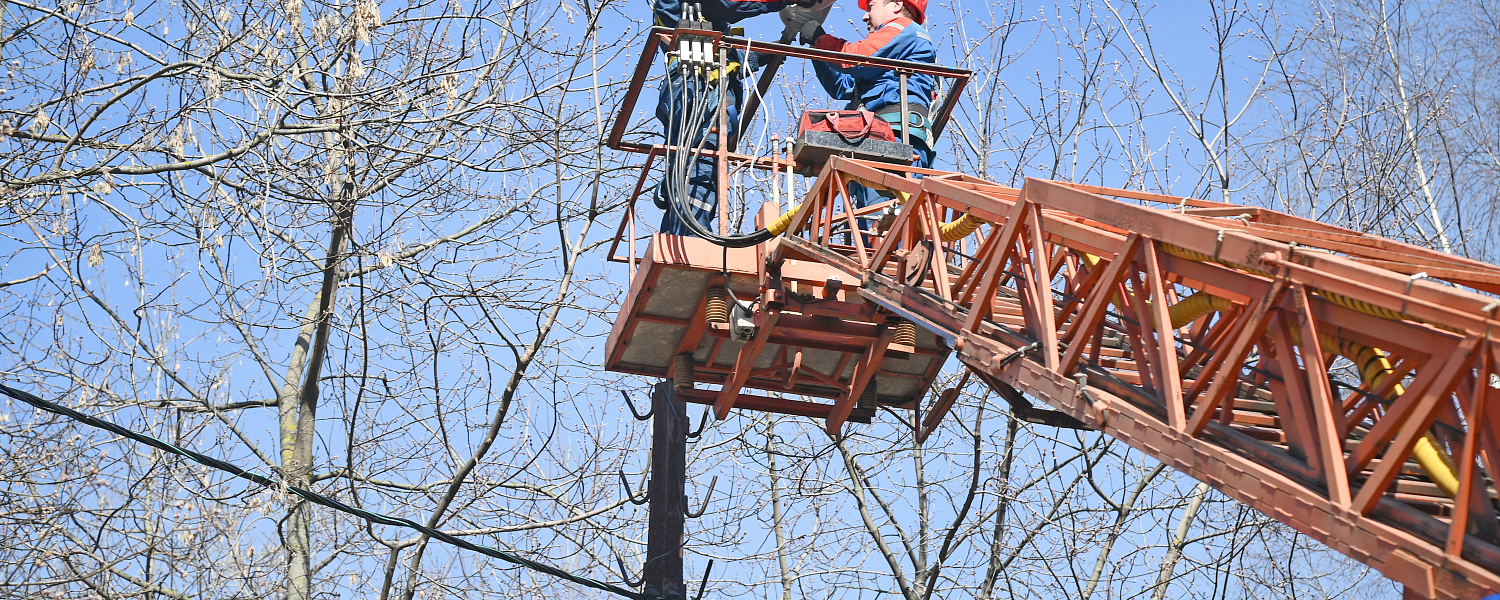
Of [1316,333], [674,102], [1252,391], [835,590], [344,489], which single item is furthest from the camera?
[835,590]

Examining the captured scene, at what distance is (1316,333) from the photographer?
5.01 meters

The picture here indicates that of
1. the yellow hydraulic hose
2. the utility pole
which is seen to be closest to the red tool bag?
the utility pole

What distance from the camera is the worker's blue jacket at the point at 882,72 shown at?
1010 cm

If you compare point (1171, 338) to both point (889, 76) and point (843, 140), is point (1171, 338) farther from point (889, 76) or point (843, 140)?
point (889, 76)

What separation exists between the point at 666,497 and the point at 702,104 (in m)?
2.60

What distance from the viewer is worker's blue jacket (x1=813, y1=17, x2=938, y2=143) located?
10102mm

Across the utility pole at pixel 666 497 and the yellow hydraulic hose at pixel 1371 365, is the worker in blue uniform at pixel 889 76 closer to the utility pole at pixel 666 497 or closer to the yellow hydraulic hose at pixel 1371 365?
the utility pole at pixel 666 497

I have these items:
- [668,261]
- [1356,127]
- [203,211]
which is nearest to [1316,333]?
[668,261]

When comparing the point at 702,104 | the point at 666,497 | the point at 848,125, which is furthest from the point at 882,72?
the point at 666,497

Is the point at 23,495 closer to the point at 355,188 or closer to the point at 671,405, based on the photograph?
the point at 355,188

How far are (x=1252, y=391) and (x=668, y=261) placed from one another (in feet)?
11.4

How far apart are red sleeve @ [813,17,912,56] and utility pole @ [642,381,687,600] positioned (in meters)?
2.85

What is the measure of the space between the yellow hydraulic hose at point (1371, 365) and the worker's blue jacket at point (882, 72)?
12.1 feet

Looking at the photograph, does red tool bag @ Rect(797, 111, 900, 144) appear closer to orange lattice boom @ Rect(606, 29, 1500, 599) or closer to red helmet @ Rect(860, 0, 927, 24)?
orange lattice boom @ Rect(606, 29, 1500, 599)
